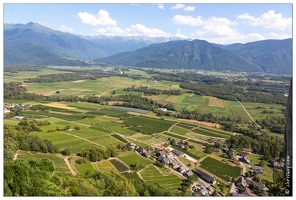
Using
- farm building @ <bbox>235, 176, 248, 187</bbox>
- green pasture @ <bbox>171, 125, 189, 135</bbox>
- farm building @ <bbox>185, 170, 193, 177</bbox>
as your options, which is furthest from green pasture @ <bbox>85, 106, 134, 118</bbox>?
farm building @ <bbox>235, 176, 248, 187</bbox>

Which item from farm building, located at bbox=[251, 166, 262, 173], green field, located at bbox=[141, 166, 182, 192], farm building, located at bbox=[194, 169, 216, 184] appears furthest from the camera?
farm building, located at bbox=[251, 166, 262, 173]

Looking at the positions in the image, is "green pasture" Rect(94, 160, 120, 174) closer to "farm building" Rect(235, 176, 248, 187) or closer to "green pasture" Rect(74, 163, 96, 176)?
"green pasture" Rect(74, 163, 96, 176)

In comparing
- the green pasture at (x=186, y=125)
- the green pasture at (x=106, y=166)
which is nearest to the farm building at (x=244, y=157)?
the green pasture at (x=186, y=125)

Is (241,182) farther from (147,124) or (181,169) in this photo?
(147,124)

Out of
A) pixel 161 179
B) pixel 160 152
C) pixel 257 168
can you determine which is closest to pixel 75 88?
pixel 160 152

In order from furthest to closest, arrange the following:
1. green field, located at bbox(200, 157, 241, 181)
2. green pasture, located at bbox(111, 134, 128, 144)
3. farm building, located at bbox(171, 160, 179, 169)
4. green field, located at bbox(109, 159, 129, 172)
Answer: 1. green pasture, located at bbox(111, 134, 128, 144)
2. farm building, located at bbox(171, 160, 179, 169)
3. green field, located at bbox(200, 157, 241, 181)
4. green field, located at bbox(109, 159, 129, 172)

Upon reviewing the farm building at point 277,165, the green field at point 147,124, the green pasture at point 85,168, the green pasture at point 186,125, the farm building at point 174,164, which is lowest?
the farm building at point 277,165

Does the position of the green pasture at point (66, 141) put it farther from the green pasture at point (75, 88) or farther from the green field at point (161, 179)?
the green pasture at point (75, 88)
